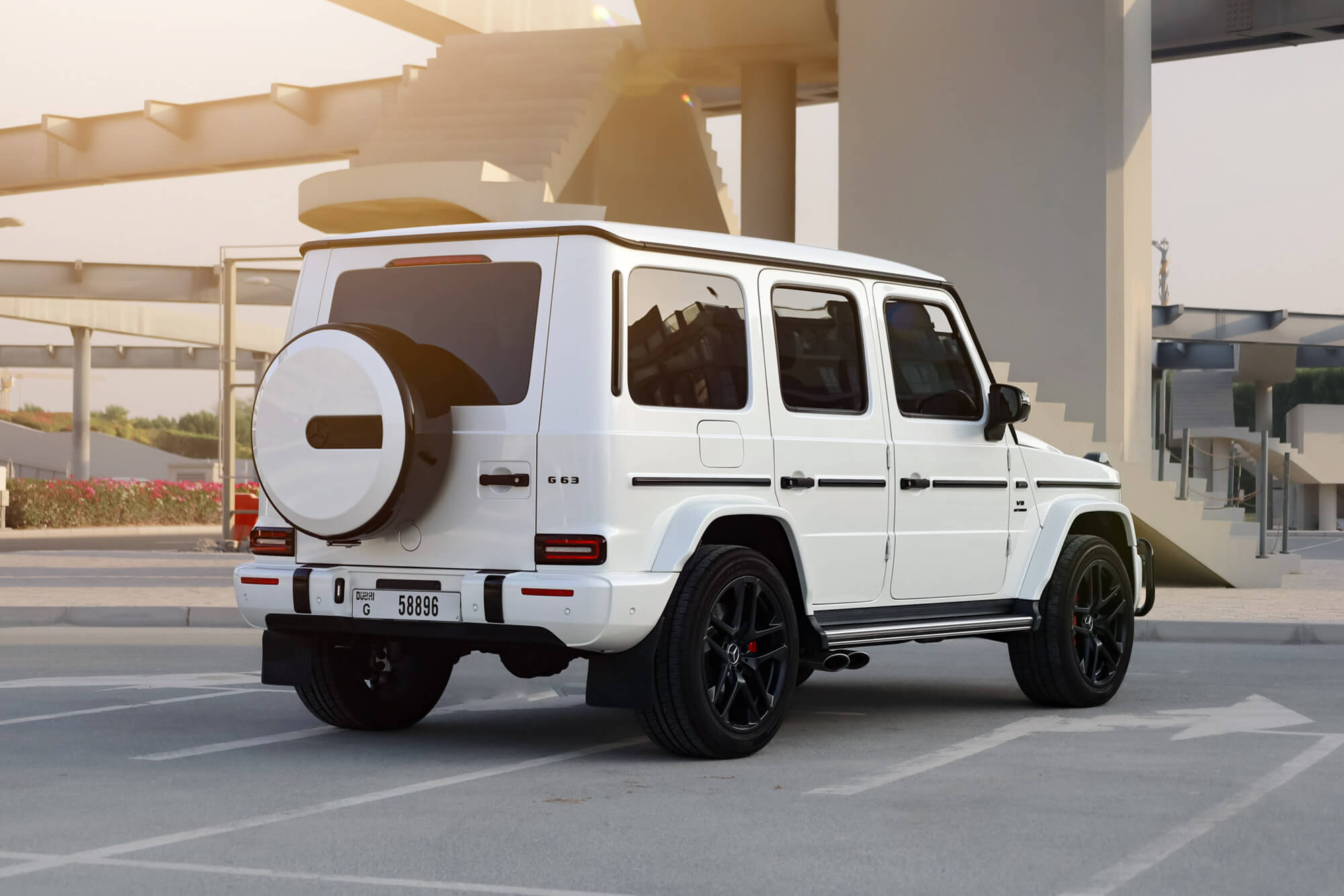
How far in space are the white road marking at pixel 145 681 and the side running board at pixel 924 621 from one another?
417 cm

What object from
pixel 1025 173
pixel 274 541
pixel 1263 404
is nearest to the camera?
pixel 274 541

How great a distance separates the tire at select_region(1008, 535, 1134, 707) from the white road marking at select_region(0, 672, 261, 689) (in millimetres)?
4638

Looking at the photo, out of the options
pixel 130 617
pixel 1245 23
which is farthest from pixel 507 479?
pixel 1245 23

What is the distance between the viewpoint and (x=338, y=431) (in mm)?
7062

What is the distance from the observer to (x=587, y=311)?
697 centimetres

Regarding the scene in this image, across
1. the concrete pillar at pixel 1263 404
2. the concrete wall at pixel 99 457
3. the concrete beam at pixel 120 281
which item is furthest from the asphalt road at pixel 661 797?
the concrete wall at pixel 99 457

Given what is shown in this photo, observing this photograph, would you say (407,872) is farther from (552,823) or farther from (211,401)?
(211,401)

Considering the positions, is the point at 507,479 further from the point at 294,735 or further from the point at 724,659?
the point at 294,735

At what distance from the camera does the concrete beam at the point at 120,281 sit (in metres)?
47.2

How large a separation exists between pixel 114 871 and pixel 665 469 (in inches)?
111

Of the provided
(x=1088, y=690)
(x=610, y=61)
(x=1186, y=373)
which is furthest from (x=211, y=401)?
(x=1088, y=690)

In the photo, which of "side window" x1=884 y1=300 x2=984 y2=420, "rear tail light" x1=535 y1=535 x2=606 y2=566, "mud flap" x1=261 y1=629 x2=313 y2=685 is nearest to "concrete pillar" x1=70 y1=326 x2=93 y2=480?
"mud flap" x1=261 y1=629 x2=313 y2=685

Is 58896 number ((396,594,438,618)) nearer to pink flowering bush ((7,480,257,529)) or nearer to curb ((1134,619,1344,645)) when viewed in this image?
curb ((1134,619,1344,645))

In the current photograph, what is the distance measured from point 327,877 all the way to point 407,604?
222cm
